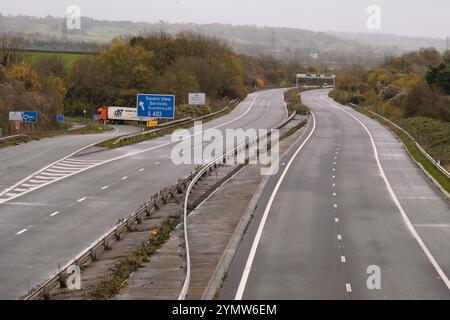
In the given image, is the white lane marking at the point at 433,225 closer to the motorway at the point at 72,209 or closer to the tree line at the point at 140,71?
the motorway at the point at 72,209

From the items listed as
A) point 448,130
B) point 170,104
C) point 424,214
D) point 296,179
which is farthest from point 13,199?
point 448,130

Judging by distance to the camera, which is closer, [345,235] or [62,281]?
[62,281]

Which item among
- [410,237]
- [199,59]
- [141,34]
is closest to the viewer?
[410,237]

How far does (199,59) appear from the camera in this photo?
139 metres

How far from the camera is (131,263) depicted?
1036 inches

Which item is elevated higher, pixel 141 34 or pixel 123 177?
pixel 141 34

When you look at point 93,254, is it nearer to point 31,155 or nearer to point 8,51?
point 31,155

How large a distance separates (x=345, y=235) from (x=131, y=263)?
31.8ft

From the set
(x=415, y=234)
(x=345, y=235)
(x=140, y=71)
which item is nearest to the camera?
(x=345, y=235)

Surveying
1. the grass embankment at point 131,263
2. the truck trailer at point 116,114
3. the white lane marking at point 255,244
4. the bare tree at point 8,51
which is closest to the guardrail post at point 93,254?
the grass embankment at point 131,263

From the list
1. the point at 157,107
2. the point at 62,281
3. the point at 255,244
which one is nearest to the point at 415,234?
the point at 255,244

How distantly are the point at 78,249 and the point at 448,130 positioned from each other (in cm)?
5026

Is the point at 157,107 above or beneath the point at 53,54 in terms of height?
beneath

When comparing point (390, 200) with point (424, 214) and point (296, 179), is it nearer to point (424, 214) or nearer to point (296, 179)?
point (424, 214)
